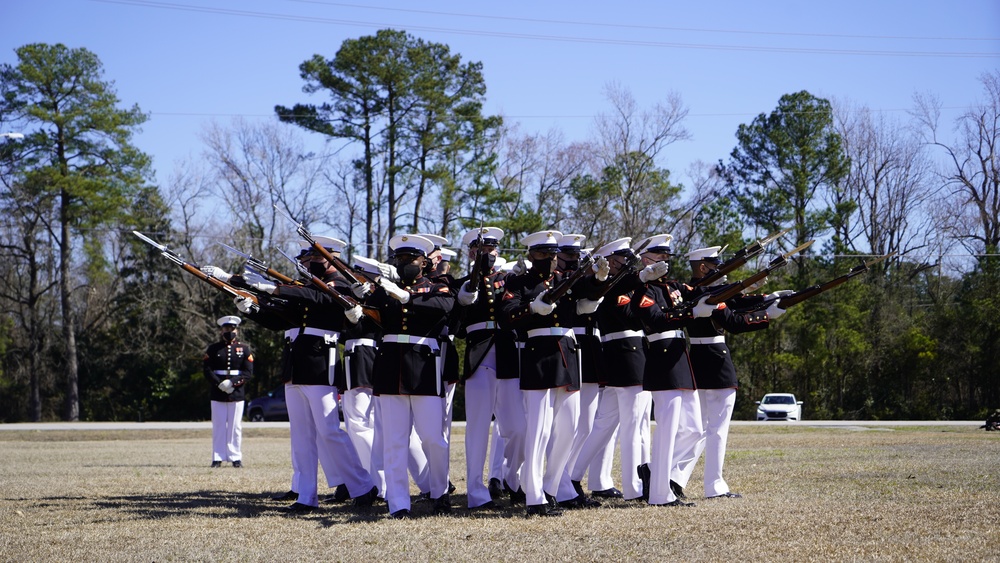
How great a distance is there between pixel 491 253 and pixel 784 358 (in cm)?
3226

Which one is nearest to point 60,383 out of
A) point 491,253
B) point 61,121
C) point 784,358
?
point 61,121

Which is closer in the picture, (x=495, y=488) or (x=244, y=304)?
(x=244, y=304)

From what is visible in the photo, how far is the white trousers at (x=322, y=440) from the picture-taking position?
9.84 metres

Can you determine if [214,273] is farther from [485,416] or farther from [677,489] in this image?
[677,489]

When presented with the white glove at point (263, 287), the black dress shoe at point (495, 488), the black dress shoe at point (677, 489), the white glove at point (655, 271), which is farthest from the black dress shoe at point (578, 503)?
the white glove at point (263, 287)

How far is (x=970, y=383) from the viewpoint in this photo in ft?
125

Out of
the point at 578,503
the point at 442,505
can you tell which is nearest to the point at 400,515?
the point at 442,505

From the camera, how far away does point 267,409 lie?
37.9 m

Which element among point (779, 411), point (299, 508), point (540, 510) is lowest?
point (779, 411)

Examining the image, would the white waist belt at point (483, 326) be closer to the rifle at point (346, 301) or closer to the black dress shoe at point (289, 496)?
the rifle at point (346, 301)

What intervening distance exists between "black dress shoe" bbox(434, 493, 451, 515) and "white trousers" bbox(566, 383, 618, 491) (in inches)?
45.0

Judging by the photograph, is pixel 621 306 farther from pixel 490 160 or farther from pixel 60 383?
pixel 60 383

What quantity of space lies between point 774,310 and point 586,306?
1969mm

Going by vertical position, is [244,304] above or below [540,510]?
above
